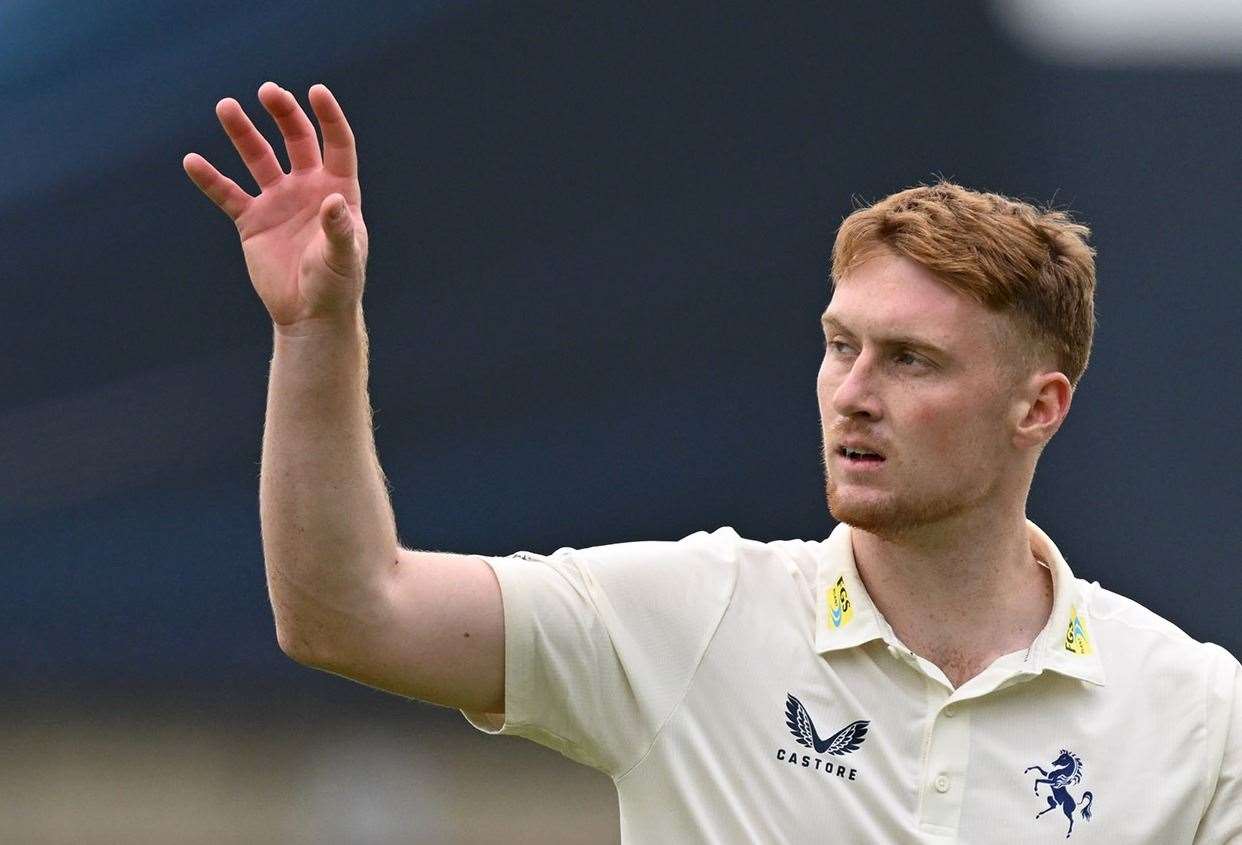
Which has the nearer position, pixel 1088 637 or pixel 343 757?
pixel 1088 637

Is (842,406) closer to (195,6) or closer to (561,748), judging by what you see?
(561,748)

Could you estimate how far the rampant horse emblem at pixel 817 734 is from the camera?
2.59 meters

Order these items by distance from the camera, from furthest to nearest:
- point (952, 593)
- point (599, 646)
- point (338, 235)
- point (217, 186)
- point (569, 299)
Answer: point (569, 299) < point (952, 593) < point (599, 646) < point (217, 186) < point (338, 235)

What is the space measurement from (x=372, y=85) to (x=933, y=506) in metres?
3.65

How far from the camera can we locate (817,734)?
260 cm

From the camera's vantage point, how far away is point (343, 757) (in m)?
6.28

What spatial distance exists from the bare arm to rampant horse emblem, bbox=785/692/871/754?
475 mm

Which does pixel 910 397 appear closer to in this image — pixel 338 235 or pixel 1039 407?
pixel 1039 407

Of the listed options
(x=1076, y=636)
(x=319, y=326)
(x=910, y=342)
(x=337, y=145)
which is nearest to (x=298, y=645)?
(x=319, y=326)

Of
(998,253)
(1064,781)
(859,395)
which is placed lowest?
(1064,781)

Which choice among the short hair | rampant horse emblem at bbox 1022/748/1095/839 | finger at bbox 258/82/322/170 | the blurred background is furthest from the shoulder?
the blurred background

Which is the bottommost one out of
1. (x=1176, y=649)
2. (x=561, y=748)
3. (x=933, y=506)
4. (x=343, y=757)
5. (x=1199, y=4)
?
(x=343, y=757)

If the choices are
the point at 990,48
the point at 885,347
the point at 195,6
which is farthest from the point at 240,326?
the point at 885,347

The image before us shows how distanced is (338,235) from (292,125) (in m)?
0.19
